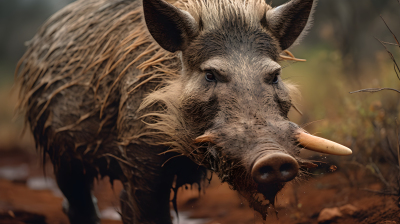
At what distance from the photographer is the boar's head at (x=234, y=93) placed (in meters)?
1.97

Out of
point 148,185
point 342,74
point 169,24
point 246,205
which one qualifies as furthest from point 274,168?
point 342,74

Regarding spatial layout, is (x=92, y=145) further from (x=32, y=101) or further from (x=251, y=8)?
(x=251, y=8)

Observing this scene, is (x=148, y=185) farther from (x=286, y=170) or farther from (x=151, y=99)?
(x=286, y=170)

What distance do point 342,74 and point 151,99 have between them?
434cm

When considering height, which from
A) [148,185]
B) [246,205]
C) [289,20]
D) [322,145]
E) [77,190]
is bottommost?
[246,205]

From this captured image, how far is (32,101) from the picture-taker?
3807mm

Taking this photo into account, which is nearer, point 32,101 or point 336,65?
point 32,101

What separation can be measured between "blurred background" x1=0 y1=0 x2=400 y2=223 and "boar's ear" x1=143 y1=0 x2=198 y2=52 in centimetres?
82

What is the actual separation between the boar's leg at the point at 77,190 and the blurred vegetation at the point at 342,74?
1628 mm

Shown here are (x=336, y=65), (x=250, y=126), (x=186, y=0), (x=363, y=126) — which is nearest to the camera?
(x=250, y=126)

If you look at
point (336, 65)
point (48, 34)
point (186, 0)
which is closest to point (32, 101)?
point (48, 34)

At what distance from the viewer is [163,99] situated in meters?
2.60

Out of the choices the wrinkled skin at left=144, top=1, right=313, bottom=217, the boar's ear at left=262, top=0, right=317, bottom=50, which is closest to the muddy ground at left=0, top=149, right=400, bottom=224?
the wrinkled skin at left=144, top=1, right=313, bottom=217

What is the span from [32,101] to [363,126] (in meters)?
3.54
